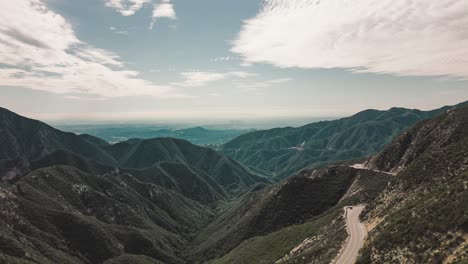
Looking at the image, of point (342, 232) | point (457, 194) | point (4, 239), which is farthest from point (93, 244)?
point (457, 194)

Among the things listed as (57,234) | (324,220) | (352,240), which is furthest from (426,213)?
(57,234)

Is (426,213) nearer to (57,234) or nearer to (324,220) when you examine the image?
(324,220)

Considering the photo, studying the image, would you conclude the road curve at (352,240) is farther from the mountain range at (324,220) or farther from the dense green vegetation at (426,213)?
the dense green vegetation at (426,213)

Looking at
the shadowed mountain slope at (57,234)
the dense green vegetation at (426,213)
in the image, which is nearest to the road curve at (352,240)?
the dense green vegetation at (426,213)

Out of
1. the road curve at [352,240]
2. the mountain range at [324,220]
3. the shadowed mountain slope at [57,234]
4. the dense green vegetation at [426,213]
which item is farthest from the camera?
the shadowed mountain slope at [57,234]

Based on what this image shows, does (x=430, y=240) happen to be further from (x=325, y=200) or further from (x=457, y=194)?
(x=325, y=200)

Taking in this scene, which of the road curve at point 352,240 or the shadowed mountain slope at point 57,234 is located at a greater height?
the road curve at point 352,240

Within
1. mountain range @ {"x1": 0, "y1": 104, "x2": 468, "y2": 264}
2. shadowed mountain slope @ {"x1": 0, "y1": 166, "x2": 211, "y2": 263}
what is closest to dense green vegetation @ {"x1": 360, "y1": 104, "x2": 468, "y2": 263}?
mountain range @ {"x1": 0, "y1": 104, "x2": 468, "y2": 264}

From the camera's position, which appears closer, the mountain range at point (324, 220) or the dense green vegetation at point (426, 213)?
the dense green vegetation at point (426, 213)

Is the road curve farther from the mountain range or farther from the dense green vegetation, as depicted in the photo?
the dense green vegetation

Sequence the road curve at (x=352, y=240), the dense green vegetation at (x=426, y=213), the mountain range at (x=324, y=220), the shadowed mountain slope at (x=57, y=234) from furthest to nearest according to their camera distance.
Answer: the shadowed mountain slope at (x=57, y=234)
the road curve at (x=352, y=240)
the mountain range at (x=324, y=220)
the dense green vegetation at (x=426, y=213)
